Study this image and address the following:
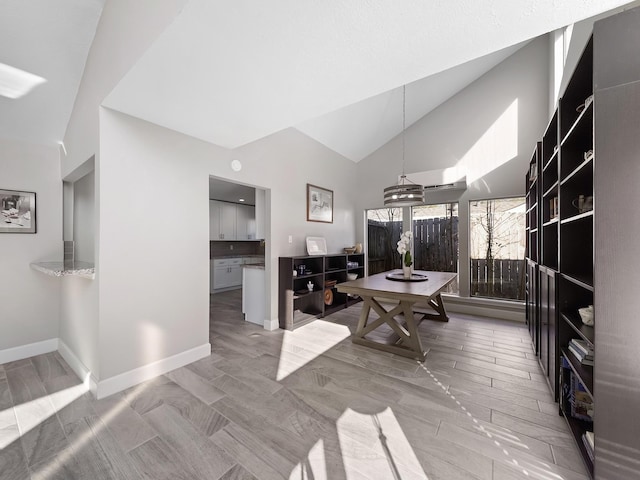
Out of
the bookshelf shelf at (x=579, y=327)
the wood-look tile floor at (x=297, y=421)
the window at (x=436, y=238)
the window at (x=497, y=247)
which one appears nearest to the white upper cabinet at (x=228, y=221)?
the wood-look tile floor at (x=297, y=421)

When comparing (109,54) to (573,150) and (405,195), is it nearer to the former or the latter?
(405,195)

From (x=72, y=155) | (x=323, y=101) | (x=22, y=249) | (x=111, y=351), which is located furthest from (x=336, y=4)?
(x=22, y=249)

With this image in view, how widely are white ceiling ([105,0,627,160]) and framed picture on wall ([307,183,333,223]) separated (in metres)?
2.12

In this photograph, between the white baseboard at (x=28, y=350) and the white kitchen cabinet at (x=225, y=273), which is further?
the white kitchen cabinet at (x=225, y=273)

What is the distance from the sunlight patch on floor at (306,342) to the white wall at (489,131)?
241 cm

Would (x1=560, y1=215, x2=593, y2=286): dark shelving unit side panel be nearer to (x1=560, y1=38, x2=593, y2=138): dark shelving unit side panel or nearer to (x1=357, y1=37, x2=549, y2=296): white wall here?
(x1=560, y1=38, x2=593, y2=138): dark shelving unit side panel

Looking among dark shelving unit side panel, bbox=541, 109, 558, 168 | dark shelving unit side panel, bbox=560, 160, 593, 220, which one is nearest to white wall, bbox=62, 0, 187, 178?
dark shelving unit side panel, bbox=560, 160, 593, 220

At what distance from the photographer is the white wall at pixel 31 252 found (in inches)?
102

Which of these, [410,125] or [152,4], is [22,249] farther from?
[410,125]

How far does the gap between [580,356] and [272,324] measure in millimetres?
2965

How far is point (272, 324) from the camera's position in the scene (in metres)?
3.50

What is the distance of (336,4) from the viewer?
1.17 metres

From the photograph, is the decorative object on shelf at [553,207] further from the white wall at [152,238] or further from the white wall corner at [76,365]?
the white wall corner at [76,365]

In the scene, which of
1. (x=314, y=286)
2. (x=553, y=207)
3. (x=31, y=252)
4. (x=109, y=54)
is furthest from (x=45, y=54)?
(x=553, y=207)
